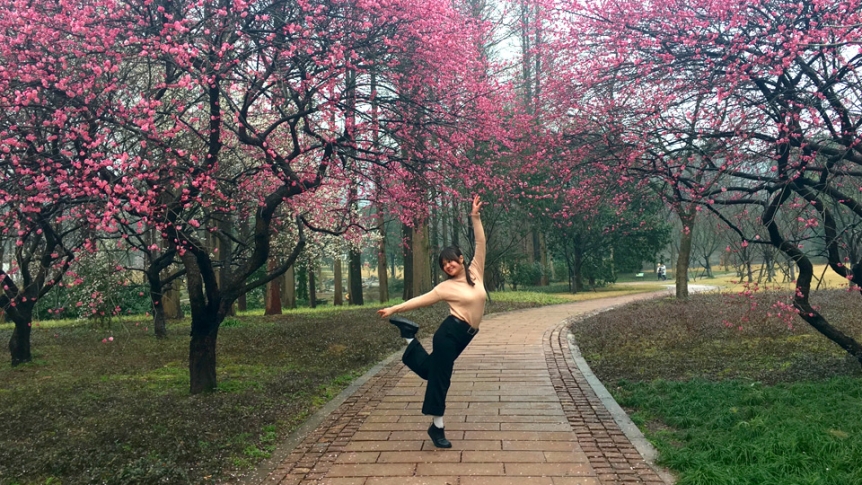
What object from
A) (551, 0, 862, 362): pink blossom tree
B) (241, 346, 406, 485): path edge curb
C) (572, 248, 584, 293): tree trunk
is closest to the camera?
(241, 346, 406, 485): path edge curb

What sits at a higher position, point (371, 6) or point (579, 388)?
point (371, 6)

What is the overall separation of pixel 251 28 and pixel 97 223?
2.73 m

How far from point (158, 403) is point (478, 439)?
3692 millimetres

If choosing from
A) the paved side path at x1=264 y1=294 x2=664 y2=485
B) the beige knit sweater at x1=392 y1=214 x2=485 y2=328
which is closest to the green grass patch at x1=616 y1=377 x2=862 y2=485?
the paved side path at x1=264 y1=294 x2=664 y2=485

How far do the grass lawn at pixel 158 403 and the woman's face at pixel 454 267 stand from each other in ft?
6.91

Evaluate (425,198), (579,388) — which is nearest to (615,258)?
(425,198)

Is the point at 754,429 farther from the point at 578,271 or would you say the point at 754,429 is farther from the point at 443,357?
the point at 578,271

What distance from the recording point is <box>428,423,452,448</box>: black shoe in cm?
489

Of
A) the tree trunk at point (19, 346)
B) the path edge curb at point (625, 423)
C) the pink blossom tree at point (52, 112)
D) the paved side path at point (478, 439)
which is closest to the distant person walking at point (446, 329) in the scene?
the paved side path at point (478, 439)

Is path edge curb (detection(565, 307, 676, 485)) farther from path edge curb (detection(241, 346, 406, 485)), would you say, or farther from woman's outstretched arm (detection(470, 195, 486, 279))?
path edge curb (detection(241, 346, 406, 485))

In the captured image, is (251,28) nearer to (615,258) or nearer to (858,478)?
(858,478)

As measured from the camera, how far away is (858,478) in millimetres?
3707

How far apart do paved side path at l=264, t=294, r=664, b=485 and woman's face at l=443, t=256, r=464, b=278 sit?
4.63ft

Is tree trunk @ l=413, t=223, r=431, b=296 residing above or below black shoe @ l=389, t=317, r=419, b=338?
above
